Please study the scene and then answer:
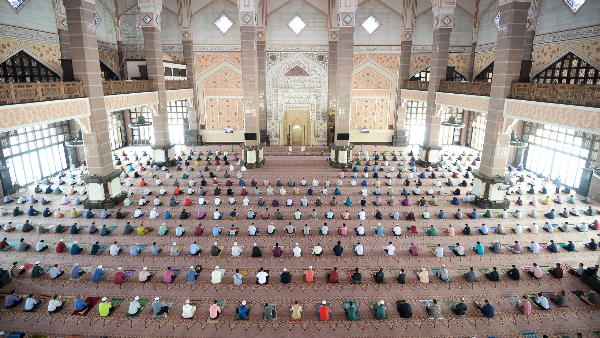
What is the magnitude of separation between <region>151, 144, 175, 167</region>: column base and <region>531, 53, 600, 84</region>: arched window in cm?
1688

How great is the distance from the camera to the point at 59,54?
14.1m

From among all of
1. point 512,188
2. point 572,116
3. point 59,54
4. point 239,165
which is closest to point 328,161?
point 239,165

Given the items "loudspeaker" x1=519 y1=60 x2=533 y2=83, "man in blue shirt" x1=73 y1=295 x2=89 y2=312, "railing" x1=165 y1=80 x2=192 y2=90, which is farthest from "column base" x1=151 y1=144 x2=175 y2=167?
"loudspeaker" x1=519 y1=60 x2=533 y2=83

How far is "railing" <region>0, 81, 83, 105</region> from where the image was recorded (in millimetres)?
7878

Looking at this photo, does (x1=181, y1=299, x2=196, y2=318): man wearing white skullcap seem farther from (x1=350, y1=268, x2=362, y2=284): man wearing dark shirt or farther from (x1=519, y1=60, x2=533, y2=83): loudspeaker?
(x1=519, y1=60, x2=533, y2=83): loudspeaker

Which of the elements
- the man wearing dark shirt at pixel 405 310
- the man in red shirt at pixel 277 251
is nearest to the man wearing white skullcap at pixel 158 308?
the man in red shirt at pixel 277 251

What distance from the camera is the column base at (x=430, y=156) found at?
15812 mm

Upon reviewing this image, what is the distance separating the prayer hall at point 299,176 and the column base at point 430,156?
66 millimetres

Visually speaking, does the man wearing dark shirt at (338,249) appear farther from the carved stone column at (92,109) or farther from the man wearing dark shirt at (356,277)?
the carved stone column at (92,109)

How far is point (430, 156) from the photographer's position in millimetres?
15852

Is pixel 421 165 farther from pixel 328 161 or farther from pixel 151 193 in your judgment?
pixel 151 193

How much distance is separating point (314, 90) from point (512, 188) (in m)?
11.5

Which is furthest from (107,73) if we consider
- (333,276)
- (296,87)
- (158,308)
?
(333,276)

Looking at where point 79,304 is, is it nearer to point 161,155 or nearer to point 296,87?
point 161,155
